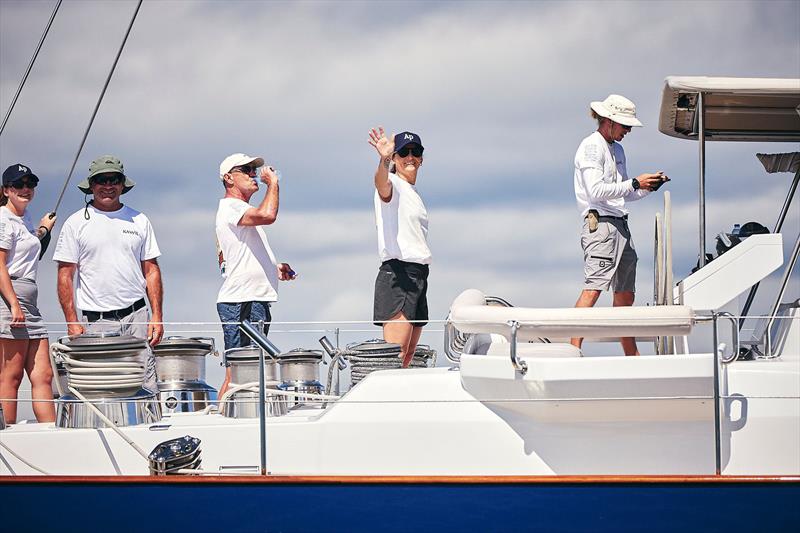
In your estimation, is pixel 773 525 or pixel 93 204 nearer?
pixel 773 525

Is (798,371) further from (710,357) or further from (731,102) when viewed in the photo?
(731,102)

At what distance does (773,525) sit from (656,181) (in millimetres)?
2153

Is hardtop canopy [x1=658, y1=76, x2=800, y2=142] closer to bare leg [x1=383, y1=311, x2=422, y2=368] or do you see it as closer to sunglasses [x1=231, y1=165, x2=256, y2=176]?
bare leg [x1=383, y1=311, x2=422, y2=368]

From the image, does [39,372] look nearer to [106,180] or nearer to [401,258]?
[106,180]

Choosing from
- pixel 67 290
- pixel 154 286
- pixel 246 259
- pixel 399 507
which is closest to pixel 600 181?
pixel 246 259

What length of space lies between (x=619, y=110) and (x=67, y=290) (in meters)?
3.47

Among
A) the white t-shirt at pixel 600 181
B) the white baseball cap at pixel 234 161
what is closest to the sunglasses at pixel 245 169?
the white baseball cap at pixel 234 161

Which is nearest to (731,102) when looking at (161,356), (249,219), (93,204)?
(249,219)

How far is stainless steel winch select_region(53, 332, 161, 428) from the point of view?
502 cm

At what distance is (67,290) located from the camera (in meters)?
6.24

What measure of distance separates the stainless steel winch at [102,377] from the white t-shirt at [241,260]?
1.00 meters

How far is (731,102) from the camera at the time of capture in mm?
5441

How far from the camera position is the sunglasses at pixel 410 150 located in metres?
6.05

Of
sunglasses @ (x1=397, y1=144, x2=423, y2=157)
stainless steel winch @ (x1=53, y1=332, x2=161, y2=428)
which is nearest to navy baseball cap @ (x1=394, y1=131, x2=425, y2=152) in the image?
sunglasses @ (x1=397, y1=144, x2=423, y2=157)
